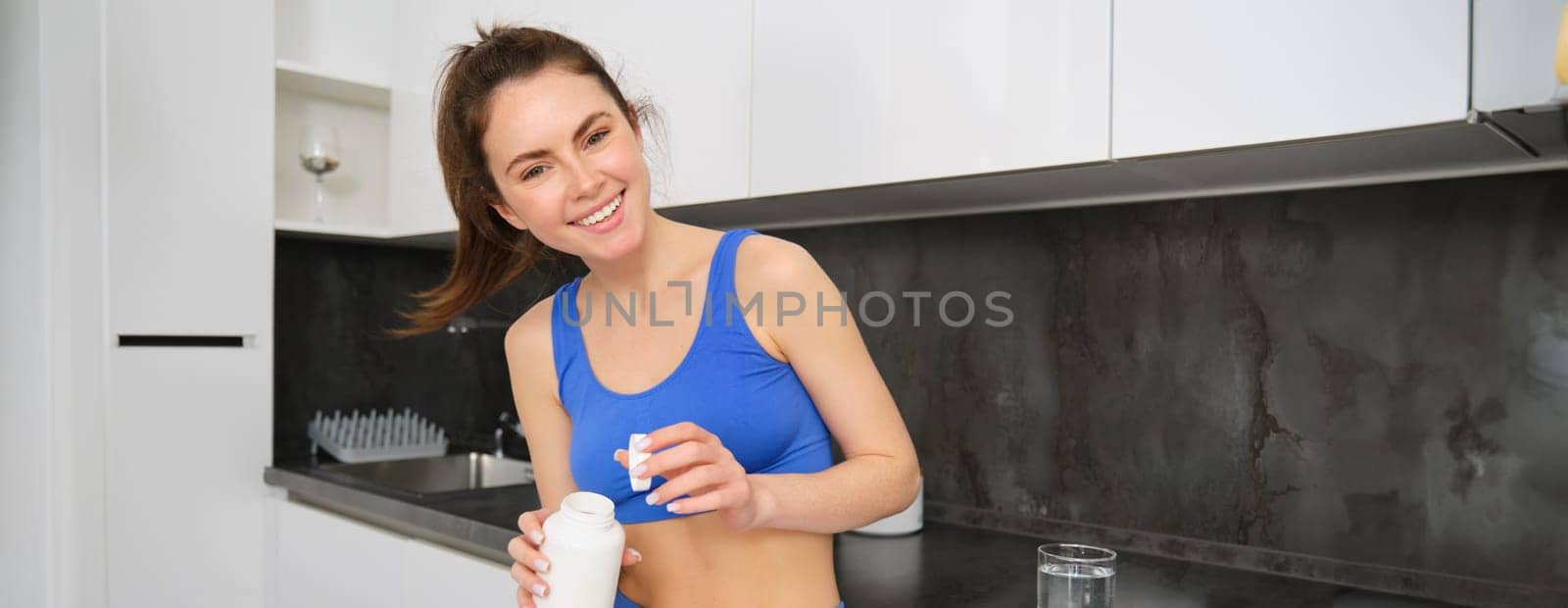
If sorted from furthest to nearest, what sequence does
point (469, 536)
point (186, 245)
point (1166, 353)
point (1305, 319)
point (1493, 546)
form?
point (186, 245) → point (469, 536) → point (1166, 353) → point (1305, 319) → point (1493, 546)

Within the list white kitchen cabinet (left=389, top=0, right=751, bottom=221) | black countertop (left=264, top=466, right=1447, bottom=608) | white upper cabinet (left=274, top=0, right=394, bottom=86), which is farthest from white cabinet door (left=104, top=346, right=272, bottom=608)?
white kitchen cabinet (left=389, top=0, right=751, bottom=221)

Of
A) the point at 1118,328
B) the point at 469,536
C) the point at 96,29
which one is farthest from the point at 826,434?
the point at 96,29

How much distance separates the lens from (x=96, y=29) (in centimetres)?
215

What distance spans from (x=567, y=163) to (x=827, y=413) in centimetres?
Result: 36

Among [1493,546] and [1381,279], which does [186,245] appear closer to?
[1381,279]

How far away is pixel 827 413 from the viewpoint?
3.42 ft

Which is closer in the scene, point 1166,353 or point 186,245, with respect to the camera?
point 1166,353

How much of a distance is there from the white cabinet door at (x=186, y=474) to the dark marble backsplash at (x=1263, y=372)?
140 cm

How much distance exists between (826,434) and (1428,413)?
832mm

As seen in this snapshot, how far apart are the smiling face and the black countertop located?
0.64 metres

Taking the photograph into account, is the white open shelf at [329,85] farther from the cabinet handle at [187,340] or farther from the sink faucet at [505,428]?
the sink faucet at [505,428]

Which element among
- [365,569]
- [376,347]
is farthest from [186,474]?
[376,347]

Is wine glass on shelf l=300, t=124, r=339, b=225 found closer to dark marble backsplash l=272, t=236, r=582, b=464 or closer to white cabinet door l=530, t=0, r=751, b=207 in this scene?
dark marble backsplash l=272, t=236, r=582, b=464

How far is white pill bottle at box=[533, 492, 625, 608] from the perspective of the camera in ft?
2.85
